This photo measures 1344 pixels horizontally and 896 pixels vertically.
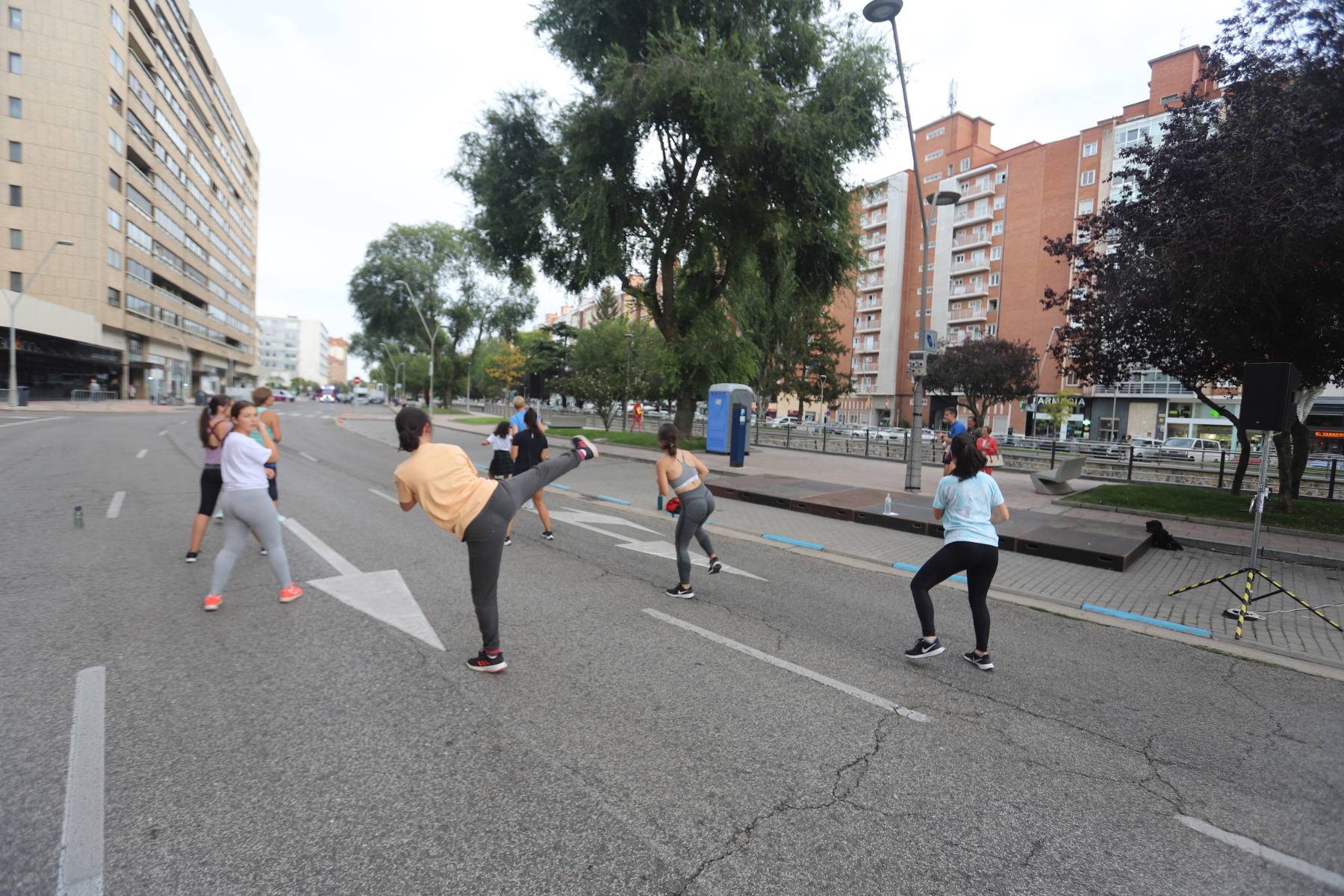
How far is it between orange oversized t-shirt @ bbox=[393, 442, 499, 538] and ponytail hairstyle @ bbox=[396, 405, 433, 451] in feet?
0.21

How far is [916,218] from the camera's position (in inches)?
2530

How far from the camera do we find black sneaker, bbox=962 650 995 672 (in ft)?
15.2

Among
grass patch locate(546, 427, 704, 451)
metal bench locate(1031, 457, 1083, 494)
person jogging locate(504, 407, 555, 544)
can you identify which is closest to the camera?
person jogging locate(504, 407, 555, 544)

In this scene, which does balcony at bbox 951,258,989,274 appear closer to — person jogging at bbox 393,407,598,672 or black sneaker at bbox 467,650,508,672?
person jogging at bbox 393,407,598,672

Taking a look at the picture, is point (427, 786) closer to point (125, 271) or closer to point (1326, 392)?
point (1326, 392)

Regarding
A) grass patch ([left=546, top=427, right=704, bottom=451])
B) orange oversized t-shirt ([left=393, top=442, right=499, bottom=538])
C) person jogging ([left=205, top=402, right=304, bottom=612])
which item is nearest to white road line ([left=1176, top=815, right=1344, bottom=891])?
orange oversized t-shirt ([left=393, top=442, right=499, bottom=538])

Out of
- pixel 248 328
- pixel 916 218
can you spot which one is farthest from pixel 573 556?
pixel 248 328

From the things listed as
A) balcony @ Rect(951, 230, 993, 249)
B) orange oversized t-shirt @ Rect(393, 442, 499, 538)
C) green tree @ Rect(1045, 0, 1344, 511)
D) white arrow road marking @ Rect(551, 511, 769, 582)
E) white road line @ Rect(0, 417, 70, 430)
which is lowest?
white arrow road marking @ Rect(551, 511, 769, 582)

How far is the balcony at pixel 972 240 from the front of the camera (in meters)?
59.4

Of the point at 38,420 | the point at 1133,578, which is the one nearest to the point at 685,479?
the point at 1133,578

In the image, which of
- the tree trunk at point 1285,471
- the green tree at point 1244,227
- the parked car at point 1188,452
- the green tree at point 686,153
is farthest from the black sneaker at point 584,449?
the parked car at point 1188,452

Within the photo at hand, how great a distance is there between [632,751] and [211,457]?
5.99 metres

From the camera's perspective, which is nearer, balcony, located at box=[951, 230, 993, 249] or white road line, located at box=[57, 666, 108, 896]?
white road line, located at box=[57, 666, 108, 896]

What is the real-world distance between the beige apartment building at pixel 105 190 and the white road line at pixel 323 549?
41.5m
